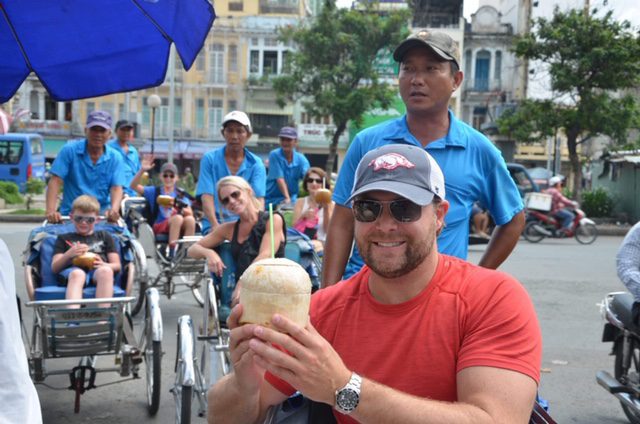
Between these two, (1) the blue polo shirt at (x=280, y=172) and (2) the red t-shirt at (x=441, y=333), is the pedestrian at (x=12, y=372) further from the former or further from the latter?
(1) the blue polo shirt at (x=280, y=172)

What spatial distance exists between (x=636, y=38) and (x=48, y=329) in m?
21.5

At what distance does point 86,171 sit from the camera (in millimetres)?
7453

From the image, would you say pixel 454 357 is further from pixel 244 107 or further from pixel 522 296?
pixel 244 107

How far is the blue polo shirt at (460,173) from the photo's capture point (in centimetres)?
359

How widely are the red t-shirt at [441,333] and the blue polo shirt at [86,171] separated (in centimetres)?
540

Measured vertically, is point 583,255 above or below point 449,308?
below

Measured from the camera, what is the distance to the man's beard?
7.74 ft

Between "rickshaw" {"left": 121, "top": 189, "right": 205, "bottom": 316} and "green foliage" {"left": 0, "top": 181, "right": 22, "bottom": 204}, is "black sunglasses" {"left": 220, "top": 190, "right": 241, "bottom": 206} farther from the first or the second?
"green foliage" {"left": 0, "top": 181, "right": 22, "bottom": 204}

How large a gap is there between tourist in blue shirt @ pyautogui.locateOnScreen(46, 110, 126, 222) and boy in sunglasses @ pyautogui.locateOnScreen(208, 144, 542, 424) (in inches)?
200

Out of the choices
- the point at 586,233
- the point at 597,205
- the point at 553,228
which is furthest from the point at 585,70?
the point at 586,233

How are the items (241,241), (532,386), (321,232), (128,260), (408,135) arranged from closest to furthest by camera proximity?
(532,386) < (408,135) < (241,241) < (128,260) < (321,232)

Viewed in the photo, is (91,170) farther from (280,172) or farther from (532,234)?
(532,234)

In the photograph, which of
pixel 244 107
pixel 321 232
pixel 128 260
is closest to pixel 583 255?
pixel 321 232

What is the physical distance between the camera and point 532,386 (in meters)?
2.18
